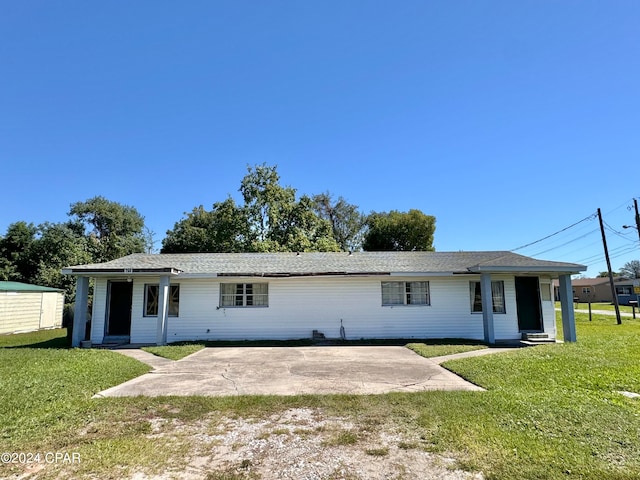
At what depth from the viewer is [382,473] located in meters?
3.33

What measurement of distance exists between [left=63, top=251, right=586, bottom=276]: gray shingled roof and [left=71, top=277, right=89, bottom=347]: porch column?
19.7 inches

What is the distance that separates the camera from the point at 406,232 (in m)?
38.4

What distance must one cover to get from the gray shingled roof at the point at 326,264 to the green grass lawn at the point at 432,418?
A: 15.7ft

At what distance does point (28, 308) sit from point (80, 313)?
31.2 feet

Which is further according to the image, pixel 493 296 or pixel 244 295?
pixel 244 295

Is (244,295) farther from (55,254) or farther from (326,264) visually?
(55,254)

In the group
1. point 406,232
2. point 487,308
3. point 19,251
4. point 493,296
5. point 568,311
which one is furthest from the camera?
point 406,232

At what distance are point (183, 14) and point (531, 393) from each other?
11.5m

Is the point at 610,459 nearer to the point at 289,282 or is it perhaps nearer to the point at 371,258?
the point at 289,282

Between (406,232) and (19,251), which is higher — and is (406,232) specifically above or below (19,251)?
above

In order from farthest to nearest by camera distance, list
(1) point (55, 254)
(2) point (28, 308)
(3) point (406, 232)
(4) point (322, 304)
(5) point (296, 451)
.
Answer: (3) point (406, 232) → (1) point (55, 254) → (2) point (28, 308) → (4) point (322, 304) → (5) point (296, 451)

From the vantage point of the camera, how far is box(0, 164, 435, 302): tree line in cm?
2814

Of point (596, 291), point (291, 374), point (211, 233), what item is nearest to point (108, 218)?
point (211, 233)

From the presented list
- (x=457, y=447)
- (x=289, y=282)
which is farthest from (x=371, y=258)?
(x=457, y=447)
